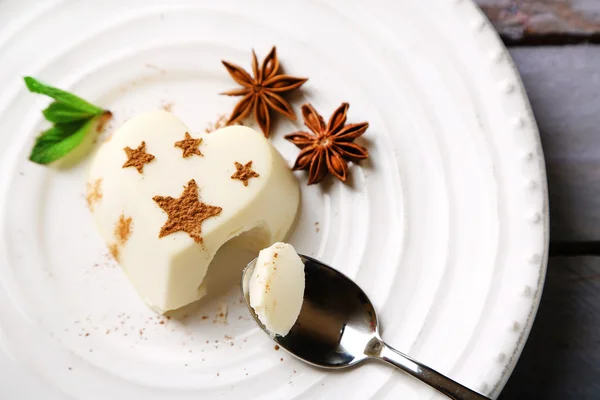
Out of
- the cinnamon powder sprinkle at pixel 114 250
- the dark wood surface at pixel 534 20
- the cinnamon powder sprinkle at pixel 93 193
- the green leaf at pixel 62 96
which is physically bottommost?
the cinnamon powder sprinkle at pixel 114 250

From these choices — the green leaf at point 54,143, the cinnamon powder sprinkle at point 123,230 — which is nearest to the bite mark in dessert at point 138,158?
the cinnamon powder sprinkle at point 123,230

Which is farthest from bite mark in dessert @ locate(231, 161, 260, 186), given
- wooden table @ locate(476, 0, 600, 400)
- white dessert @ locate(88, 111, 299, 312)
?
wooden table @ locate(476, 0, 600, 400)

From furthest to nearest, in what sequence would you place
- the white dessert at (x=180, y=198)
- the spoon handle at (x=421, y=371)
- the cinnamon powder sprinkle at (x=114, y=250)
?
1. the cinnamon powder sprinkle at (x=114, y=250)
2. the white dessert at (x=180, y=198)
3. the spoon handle at (x=421, y=371)

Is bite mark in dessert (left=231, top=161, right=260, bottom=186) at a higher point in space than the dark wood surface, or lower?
lower

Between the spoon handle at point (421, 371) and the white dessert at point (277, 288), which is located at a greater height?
the white dessert at point (277, 288)

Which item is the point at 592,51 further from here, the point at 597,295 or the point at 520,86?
the point at 597,295

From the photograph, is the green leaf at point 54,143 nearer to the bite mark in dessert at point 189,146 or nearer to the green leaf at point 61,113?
the green leaf at point 61,113

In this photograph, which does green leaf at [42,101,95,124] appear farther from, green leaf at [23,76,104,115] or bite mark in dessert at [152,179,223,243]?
bite mark in dessert at [152,179,223,243]
